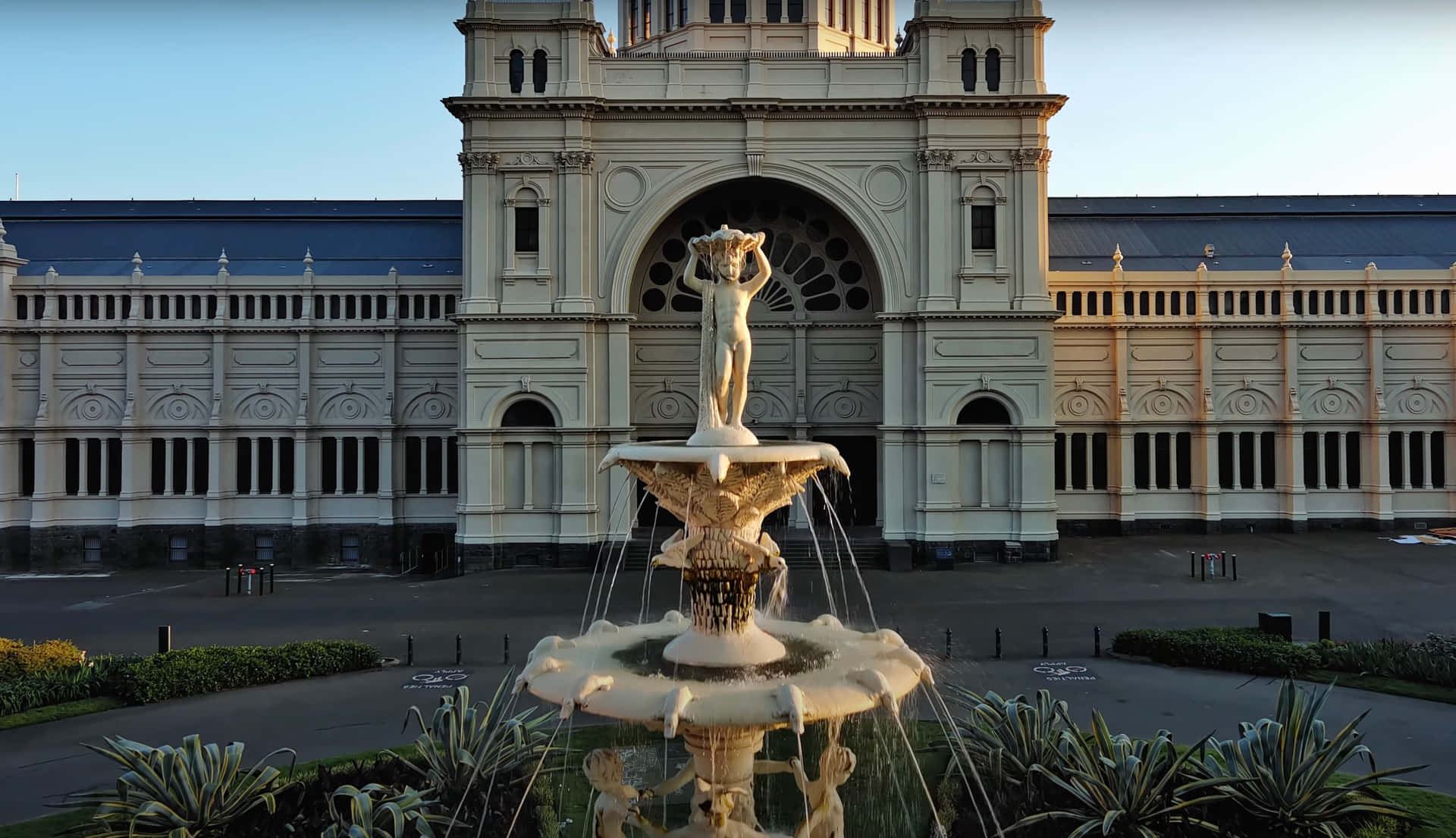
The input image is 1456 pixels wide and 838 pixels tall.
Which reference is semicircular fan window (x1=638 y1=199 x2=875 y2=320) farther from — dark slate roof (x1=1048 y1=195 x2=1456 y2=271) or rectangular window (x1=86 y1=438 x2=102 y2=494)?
rectangular window (x1=86 y1=438 x2=102 y2=494)

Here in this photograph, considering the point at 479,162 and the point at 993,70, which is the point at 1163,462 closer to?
the point at 993,70

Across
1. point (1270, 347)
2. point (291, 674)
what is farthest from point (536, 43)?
point (1270, 347)

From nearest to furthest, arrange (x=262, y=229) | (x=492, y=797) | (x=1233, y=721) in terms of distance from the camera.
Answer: (x=492, y=797) → (x=1233, y=721) → (x=262, y=229)

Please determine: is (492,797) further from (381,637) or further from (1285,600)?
(1285,600)

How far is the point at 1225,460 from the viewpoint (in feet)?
121

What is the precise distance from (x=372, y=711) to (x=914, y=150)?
2521 centimetres

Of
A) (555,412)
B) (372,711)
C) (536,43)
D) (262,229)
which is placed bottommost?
(372,711)

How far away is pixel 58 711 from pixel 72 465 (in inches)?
963

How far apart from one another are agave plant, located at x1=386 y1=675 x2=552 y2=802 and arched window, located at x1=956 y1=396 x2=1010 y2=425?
74.8ft

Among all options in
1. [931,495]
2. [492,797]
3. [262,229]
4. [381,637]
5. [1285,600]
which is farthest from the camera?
[262,229]

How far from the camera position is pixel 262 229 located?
137ft

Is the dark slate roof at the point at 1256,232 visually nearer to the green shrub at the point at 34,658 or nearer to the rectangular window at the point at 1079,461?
the rectangular window at the point at 1079,461

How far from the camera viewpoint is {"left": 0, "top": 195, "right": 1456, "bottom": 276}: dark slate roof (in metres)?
39.9

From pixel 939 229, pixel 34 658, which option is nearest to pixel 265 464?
pixel 34 658
